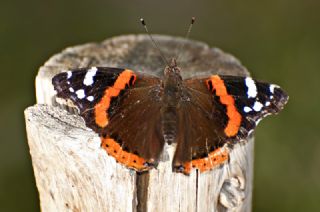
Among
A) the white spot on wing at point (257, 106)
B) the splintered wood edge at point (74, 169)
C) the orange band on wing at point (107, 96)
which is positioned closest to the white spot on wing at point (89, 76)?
the orange band on wing at point (107, 96)

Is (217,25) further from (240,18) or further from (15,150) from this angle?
(15,150)

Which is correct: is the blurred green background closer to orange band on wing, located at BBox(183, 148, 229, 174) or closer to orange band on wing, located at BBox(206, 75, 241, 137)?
orange band on wing, located at BBox(206, 75, 241, 137)

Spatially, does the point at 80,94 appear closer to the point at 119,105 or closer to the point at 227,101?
the point at 119,105

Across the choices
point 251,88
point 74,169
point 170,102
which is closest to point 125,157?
point 74,169

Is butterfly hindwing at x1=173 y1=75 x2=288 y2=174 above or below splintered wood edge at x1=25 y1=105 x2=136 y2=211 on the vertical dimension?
above

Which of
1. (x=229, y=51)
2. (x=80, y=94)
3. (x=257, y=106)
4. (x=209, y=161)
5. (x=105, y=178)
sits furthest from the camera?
(x=229, y=51)

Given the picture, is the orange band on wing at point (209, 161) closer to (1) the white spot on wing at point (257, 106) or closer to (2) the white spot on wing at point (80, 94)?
(1) the white spot on wing at point (257, 106)

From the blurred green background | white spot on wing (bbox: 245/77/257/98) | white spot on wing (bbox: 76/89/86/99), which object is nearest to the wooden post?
white spot on wing (bbox: 76/89/86/99)
